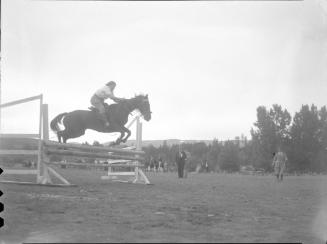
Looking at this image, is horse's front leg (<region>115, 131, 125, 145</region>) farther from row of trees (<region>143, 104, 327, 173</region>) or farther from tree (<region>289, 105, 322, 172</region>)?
tree (<region>289, 105, 322, 172</region>)

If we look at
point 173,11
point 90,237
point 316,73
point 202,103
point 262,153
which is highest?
point 173,11

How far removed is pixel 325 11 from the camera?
337cm

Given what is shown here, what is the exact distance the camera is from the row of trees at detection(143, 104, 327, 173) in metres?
2.93

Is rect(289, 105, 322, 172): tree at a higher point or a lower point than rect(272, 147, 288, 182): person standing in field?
higher

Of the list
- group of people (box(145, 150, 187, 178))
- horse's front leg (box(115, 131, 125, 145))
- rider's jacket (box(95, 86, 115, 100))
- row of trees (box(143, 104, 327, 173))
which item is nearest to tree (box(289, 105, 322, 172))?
row of trees (box(143, 104, 327, 173))

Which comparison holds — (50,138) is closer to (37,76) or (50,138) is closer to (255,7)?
(37,76)

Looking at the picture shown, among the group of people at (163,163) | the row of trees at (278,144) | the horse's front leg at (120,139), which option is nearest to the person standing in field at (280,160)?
the row of trees at (278,144)

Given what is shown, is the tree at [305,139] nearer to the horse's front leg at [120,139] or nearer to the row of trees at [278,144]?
the row of trees at [278,144]

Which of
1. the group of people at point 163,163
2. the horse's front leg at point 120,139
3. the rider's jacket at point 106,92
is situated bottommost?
the group of people at point 163,163

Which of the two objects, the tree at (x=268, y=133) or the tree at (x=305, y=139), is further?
the tree at (x=305, y=139)

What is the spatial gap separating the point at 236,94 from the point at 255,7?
19.6 inches

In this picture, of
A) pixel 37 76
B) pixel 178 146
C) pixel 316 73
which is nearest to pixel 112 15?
pixel 37 76

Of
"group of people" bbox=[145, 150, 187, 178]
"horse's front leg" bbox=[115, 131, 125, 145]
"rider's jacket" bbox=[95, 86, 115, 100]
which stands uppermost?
"rider's jacket" bbox=[95, 86, 115, 100]

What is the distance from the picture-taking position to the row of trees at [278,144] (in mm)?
2934
